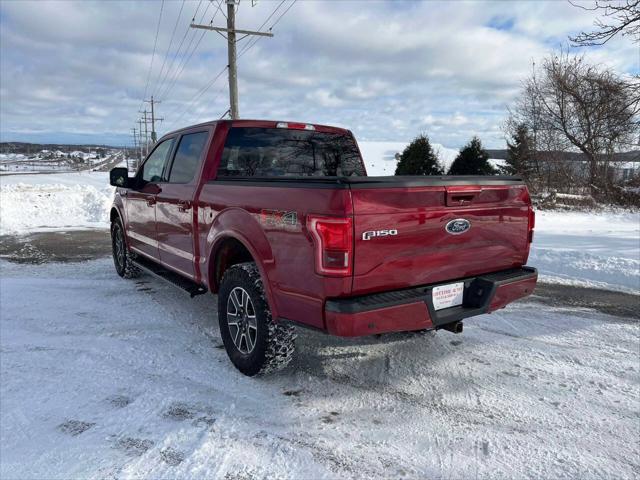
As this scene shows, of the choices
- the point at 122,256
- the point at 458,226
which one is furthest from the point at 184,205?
the point at 122,256

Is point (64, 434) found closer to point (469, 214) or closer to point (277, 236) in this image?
point (277, 236)

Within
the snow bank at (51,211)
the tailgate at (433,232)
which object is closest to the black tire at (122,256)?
the tailgate at (433,232)

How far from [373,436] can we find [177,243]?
2.90 meters

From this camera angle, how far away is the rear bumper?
2807mm

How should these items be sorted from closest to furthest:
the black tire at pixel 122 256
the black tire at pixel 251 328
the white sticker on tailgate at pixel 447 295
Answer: the white sticker on tailgate at pixel 447 295 → the black tire at pixel 251 328 → the black tire at pixel 122 256

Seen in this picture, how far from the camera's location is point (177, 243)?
15.8ft

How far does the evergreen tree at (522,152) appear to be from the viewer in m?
23.1

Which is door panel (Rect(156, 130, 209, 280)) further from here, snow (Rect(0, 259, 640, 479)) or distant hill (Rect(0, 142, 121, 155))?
distant hill (Rect(0, 142, 121, 155))

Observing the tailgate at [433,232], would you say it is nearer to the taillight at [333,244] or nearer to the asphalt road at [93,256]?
the taillight at [333,244]

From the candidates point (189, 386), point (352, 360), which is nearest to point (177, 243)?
point (189, 386)

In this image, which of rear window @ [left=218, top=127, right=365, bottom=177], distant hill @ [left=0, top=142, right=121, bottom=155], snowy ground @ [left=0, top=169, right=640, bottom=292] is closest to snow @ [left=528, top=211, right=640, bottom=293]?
snowy ground @ [left=0, top=169, right=640, bottom=292]

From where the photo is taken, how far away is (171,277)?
515 centimetres

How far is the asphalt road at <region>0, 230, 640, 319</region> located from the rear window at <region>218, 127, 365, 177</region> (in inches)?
122

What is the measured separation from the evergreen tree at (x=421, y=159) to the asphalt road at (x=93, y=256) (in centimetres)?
1327
